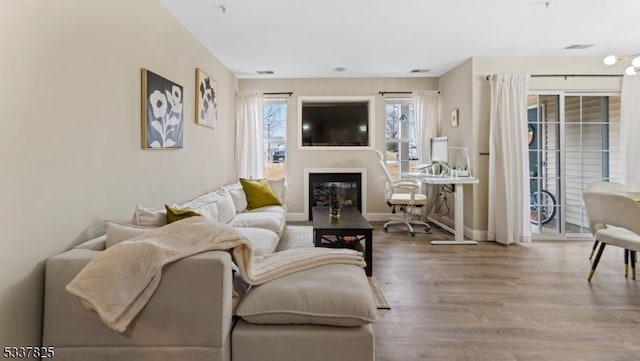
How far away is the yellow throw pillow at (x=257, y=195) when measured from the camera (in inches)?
182

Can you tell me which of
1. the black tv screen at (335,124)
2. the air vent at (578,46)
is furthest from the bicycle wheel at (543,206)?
the black tv screen at (335,124)

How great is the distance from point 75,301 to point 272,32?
3200mm

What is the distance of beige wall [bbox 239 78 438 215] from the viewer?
610 centimetres

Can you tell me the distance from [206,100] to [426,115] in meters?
3.62

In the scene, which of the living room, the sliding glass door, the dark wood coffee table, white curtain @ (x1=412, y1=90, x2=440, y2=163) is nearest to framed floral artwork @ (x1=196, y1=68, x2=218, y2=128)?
the living room

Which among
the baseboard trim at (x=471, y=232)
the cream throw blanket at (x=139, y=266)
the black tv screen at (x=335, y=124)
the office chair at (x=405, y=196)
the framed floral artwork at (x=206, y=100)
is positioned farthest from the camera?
the black tv screen at (x=335, y=124)

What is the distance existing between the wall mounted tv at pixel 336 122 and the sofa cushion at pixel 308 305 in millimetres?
4614

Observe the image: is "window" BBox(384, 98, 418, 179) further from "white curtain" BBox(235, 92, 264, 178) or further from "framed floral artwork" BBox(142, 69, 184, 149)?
"framed floral artwork" BBox(142, 69, 184, 149)

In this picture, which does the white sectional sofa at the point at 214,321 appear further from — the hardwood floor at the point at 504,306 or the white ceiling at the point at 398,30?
the white ceiling at the point at 398,30

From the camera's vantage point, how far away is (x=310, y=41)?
4176 millimetres

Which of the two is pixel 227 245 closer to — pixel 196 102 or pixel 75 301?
pixel 75 301

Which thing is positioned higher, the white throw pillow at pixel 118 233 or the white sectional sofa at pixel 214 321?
the white throw pillow at pixel 118 233

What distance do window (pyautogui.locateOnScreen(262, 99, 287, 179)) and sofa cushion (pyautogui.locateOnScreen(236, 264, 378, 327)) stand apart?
4664mm

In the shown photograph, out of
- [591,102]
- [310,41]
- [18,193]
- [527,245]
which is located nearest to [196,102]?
[310,41]
